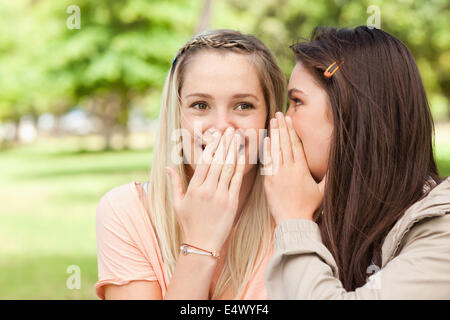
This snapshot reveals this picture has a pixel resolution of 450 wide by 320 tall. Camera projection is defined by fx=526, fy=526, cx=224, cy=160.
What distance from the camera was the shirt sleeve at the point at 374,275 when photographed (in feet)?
6.82

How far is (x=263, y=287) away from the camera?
2.65 m

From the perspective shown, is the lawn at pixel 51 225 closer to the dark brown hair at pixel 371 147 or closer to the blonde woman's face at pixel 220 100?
the blonde woman's face at pixel 220 100

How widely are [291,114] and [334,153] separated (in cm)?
33

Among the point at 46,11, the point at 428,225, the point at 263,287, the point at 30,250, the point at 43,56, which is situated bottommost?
the point at 30,250

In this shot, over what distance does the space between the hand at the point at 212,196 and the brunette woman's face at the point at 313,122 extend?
348 millimetres

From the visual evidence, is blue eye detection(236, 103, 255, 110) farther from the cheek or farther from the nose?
the cheek

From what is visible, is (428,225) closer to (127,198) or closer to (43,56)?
(127,198)

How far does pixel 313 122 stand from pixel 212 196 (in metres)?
0.65

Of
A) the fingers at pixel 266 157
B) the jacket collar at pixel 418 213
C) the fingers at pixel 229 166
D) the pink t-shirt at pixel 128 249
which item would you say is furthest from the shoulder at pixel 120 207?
the jacket collar at pixel 418 213

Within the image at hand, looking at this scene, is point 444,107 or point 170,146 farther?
point 444,107

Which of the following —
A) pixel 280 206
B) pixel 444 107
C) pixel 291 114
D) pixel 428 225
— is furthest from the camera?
pixel 444 107

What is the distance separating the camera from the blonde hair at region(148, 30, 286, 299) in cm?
275

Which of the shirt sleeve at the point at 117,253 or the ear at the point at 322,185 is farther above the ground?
the ear at the point at 322,185

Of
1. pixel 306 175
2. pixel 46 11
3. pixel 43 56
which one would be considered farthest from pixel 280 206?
pixel 46 11
